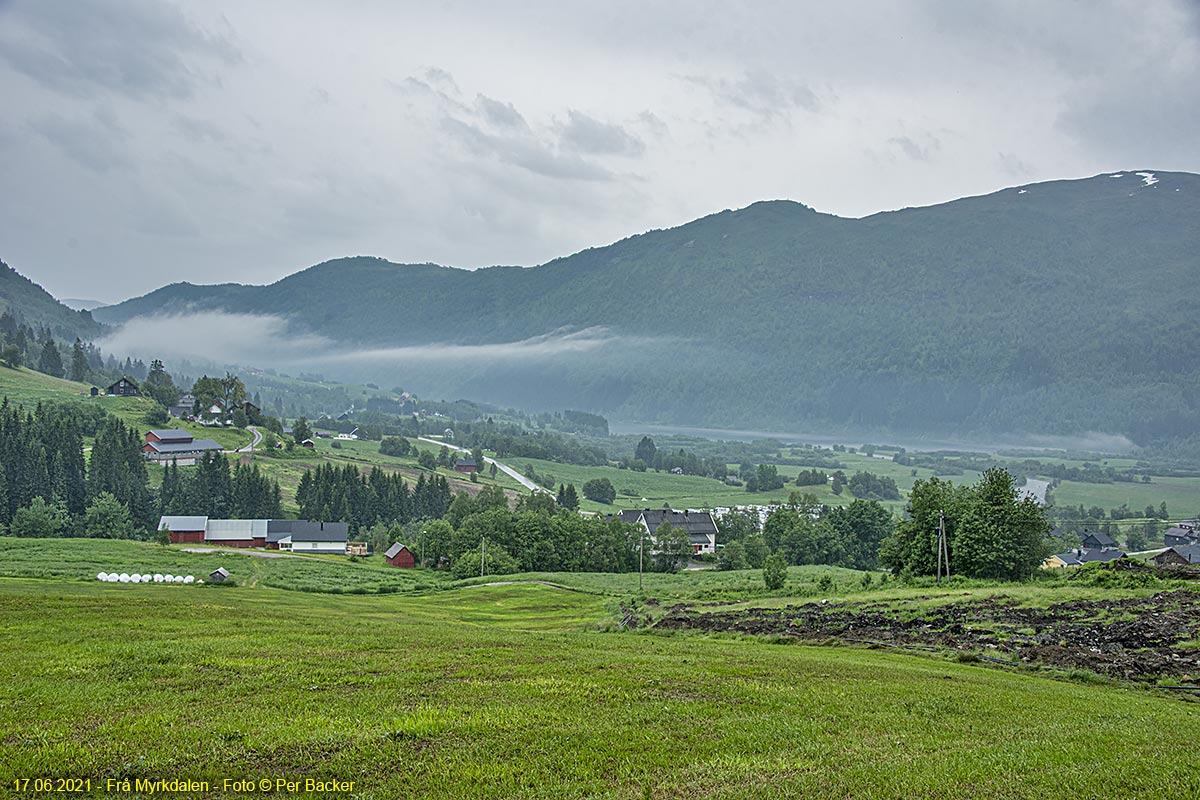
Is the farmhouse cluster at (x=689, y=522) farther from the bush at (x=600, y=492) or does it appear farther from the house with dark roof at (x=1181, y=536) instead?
the house with dark roof at (x=1181, y=536)

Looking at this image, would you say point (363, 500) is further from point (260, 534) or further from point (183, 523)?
point (183, 523)

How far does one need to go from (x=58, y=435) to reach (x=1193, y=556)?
523 feet

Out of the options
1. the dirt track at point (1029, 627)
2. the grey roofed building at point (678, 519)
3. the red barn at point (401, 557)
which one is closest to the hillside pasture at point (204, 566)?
the red barn at point (401, 557)

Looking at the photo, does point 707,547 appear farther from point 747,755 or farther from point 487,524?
point 747,755

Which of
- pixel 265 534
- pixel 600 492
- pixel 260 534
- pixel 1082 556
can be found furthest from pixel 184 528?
pixel 1082 556

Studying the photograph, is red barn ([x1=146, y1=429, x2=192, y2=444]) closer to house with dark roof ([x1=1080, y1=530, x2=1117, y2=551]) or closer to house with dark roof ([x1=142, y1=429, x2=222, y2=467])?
house with dark roof ([x1=142, y1=429, x2=222, y2=467])

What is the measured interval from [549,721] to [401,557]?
96.5 meters

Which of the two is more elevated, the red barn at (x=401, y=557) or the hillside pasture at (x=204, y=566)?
the hillside pasture at (x=204, y=566)

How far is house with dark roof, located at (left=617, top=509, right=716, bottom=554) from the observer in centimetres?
13400

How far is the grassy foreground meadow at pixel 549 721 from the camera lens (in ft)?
42.0

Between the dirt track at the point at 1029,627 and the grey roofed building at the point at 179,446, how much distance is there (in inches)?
5701

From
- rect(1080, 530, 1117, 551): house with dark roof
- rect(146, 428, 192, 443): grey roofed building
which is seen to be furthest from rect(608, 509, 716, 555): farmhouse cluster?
rect(146, 428, 192, 443): grey roofed building

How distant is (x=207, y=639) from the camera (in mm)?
25906

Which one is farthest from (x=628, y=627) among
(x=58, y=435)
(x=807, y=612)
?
(x=58, y=435)
